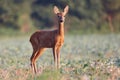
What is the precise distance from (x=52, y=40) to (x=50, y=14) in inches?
1816

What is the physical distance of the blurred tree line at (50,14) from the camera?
57844mm

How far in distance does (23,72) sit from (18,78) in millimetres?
1123

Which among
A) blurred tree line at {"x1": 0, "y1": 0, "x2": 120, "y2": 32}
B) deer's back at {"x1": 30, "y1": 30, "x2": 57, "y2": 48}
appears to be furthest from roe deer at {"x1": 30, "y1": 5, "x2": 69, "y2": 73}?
blurred tree line at {"x1": 0, "y1": 0, "x2": 120, "y2": 32}

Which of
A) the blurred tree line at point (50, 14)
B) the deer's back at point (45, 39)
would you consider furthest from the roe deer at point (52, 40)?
the blurred tree line at point (50, 14)

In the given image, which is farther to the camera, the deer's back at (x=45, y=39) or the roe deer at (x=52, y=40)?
the deer's back at (x=45, y=39)

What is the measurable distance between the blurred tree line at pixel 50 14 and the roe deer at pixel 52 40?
3715 centimetres

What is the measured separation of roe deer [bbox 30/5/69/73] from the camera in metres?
17.4

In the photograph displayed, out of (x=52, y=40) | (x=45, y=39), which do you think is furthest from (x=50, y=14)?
(x=52, y=40)

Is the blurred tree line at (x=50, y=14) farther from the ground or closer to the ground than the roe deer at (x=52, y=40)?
closer to the ground

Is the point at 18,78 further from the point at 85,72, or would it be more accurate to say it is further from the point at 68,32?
the point at 68,32

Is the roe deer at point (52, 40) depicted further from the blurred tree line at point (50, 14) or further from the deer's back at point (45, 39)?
the blurred tree line at point (50, 14)

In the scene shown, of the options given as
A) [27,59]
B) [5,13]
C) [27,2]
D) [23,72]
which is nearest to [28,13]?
[27,2]

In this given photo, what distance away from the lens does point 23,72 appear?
16250mm

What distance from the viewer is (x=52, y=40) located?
58.2 feet
